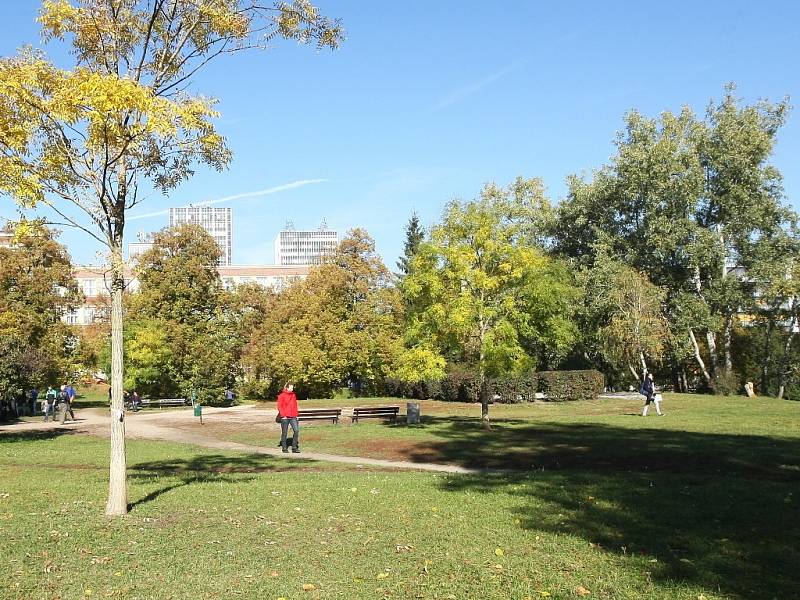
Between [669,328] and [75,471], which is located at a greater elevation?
[669,328]

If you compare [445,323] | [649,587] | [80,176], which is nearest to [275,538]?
[649,587]

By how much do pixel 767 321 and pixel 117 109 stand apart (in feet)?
143

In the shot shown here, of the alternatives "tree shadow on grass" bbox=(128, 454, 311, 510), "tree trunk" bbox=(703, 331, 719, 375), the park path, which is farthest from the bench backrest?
"tree trunk" bbox=(703, 331, 719, 375)

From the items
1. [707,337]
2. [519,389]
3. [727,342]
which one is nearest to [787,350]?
[727,342]

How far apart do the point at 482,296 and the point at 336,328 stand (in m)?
24.1

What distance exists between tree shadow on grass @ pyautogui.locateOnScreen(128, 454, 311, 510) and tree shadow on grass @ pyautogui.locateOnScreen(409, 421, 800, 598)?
3929 millimetres

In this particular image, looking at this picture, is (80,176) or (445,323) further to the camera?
(445,323)

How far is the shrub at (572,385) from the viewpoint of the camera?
3875cm

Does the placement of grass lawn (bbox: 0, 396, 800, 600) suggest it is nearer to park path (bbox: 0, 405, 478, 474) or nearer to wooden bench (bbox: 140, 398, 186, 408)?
park path (bbox: 0, 405, 478, 474)

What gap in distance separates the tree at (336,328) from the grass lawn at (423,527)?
29.0m

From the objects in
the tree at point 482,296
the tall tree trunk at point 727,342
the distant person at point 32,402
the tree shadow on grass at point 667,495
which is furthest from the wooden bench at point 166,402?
the tall tree trunk at point 727,342

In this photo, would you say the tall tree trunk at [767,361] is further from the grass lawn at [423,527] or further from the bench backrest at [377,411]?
the grass lawn at [423,527]

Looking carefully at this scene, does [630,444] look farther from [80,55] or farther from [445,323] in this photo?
[80,55]

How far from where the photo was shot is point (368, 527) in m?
8.56
